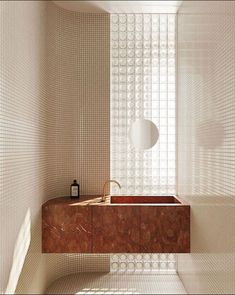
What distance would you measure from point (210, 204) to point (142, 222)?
Answer: 3.23ft

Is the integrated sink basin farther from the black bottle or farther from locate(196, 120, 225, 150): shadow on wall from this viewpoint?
locate(196, 120, 225, 150): shadow on wall

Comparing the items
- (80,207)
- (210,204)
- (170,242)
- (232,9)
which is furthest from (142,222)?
(232,9)

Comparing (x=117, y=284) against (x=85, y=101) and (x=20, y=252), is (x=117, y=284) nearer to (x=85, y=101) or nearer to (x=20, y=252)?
(x=20, y=252)

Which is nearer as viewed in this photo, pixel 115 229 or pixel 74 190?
pixel 115 229

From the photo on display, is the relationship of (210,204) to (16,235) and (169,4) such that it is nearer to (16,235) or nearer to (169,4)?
(16,235)

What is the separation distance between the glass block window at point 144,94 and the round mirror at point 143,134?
0.04 m

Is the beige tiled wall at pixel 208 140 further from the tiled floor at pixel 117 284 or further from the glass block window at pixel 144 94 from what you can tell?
the glass block window at pixel 144 94

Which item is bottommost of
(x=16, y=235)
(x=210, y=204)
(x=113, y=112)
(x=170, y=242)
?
(x=170, y=242)

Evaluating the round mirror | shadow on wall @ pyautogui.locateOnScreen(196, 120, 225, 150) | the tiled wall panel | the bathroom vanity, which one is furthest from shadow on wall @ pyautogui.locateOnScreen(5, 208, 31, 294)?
the round mirror

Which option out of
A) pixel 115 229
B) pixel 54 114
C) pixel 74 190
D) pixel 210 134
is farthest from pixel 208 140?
pixel 54 114

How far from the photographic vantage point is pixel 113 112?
4129mm

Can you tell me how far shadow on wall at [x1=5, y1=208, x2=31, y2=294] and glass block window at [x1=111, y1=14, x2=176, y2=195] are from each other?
135 centimetres

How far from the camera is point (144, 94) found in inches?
162

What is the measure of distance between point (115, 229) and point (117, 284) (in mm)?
608
